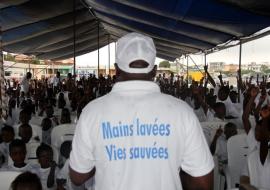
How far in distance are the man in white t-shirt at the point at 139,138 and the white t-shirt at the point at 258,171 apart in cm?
165

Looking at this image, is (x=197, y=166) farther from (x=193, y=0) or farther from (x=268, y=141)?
(x=193, y=0)

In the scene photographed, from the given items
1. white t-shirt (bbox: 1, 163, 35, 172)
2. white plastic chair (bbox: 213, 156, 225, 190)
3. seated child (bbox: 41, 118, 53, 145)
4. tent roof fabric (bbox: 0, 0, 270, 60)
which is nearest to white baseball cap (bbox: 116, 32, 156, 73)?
white t-shirt (bbox: 1, 163, 35, 172)

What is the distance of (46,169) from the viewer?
4191mm

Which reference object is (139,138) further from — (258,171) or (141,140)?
(258,171)

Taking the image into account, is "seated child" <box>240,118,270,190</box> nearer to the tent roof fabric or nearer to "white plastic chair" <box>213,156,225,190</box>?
"white plastic chair" <box>213,156,225,190</box>

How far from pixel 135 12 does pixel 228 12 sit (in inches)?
127

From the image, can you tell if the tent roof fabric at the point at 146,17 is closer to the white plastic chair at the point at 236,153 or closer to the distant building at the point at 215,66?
the white plastic chair at the point at 236,153

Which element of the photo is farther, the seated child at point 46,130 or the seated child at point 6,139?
the seated child at point 46,130

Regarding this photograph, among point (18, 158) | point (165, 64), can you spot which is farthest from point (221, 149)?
point (165, 64)

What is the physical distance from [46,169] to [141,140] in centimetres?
257

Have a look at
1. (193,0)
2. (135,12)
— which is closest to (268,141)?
(193,0)

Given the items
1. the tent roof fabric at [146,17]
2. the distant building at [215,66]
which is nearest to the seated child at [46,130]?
the tent roof fabric at [146,17]

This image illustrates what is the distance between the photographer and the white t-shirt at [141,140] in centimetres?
185

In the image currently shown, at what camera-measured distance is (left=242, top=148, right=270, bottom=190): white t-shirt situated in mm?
3355
